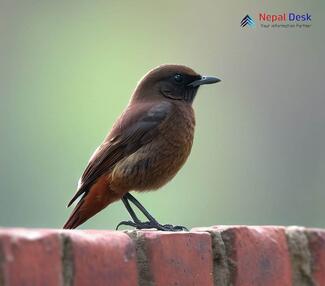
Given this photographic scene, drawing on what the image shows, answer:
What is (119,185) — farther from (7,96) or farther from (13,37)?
(13,37)

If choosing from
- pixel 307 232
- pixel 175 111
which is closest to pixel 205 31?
pixel 175 111

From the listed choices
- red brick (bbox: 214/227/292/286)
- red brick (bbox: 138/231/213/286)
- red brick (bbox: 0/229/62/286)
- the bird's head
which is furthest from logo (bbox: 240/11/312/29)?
red brick (bbox: 0/229/62/286)

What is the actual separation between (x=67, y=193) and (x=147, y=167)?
2.65m

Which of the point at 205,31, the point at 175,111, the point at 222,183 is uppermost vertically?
the point at 205,31

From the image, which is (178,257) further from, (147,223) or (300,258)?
(147,223)

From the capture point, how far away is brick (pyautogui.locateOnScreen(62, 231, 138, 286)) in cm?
239

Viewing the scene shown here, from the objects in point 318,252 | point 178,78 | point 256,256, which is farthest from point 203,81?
point 256,256

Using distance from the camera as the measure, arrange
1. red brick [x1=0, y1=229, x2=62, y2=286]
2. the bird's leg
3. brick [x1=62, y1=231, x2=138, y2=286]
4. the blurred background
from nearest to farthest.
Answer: red brick [x1=0, y1=229, x2=62, y2=286] → brick [x1=62, y1=231, x2=138, y2=286] → the bird's leg → the blurred background

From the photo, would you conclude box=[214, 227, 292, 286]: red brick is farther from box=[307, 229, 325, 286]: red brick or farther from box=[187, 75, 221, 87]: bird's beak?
box=[187, 75, 221, 87]: bird's beak

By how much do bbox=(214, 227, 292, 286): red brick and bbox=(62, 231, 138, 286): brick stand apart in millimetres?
385

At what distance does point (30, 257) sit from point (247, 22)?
19.4 ft

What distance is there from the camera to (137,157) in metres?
4.66

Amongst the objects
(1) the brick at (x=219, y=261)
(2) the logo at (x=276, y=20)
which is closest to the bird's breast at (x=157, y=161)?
(1) the brick at (x=219, y=261)

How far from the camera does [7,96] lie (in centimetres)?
800
